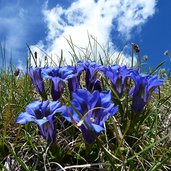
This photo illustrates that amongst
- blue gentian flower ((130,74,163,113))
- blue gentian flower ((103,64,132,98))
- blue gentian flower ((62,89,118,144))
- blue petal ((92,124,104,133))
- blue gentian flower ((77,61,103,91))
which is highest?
blue gentian flower ((77,61,103,91))

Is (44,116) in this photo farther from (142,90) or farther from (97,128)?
(142,90)

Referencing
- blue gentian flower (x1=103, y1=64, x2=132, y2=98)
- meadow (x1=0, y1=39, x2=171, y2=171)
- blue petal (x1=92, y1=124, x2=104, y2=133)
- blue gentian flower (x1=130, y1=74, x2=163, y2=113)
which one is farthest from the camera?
blue gentian flower (x1=103, y1=64, x2=132, y2=98)

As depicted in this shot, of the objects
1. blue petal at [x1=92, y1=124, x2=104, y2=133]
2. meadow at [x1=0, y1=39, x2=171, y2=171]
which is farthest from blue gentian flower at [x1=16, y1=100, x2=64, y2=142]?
blue petal at [x1=92, y1=124, x2=104, y2=133]

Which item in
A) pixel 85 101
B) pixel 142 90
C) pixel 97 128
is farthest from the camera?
pixel 142 90

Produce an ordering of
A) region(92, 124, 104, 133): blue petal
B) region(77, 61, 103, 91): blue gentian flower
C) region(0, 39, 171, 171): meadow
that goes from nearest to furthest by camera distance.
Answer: region(92, 124, 104, 133): blue petal
region(0, 39, 171, 171): meadow
region(77, 61, 103, 91): blue gentian flower

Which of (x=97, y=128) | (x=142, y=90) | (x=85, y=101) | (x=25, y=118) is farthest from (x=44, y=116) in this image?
(x=142, y=90)

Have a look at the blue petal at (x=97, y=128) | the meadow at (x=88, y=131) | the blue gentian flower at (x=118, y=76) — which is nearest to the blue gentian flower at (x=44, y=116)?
the meadow at (x=88, y=131)

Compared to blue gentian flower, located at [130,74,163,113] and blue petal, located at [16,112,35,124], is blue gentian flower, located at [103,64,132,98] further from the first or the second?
blue petal, located at [16,112,35,124]

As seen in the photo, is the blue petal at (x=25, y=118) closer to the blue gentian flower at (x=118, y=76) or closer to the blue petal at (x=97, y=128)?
the blue petal at (x=97, y=128)
